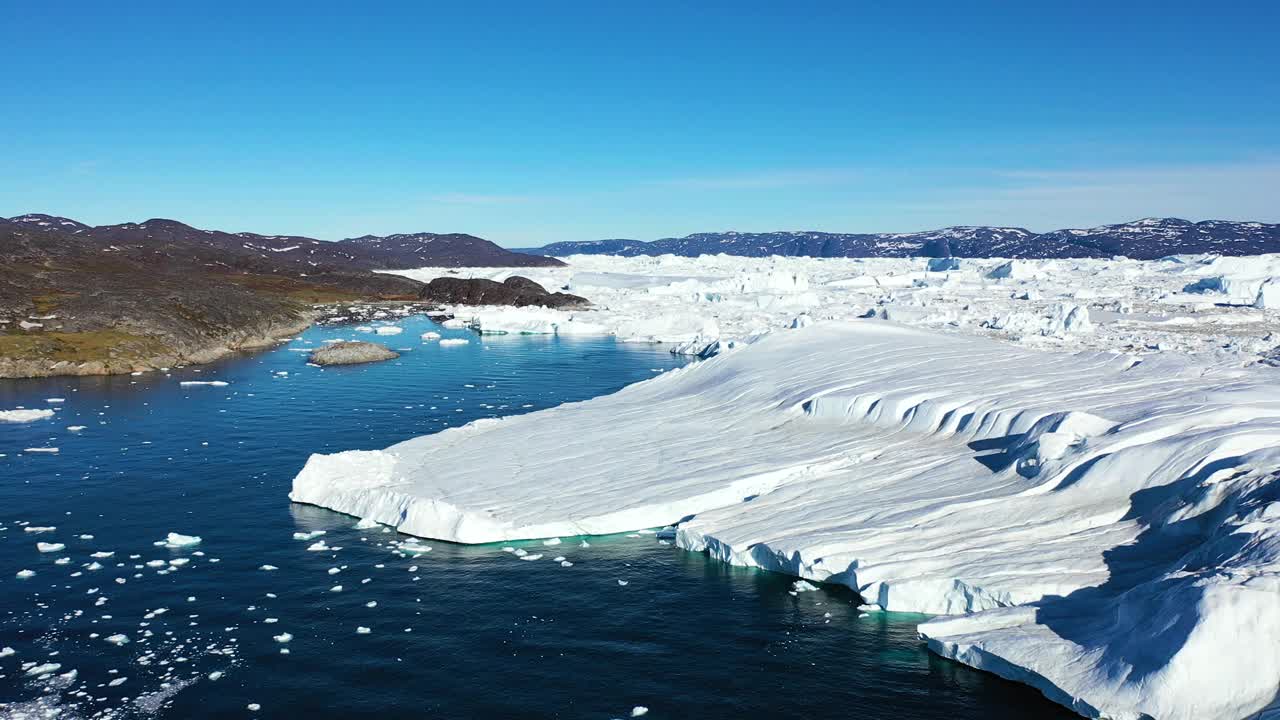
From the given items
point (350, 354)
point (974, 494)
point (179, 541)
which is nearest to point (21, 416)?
point (350, 354)

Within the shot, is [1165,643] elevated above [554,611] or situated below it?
above

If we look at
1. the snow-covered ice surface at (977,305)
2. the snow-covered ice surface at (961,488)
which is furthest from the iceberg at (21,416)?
the snow-covered ice surface at (977,305)

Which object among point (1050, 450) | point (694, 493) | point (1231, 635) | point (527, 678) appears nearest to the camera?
point (1231, 635)

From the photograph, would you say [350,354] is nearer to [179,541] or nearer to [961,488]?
[179,541]

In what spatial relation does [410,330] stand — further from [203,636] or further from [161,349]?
[203,636]

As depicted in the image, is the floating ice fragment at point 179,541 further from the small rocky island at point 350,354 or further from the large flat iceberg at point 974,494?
the small rocky island at point 350,354

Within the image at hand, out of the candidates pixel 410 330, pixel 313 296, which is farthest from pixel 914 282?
pixel 313 296
